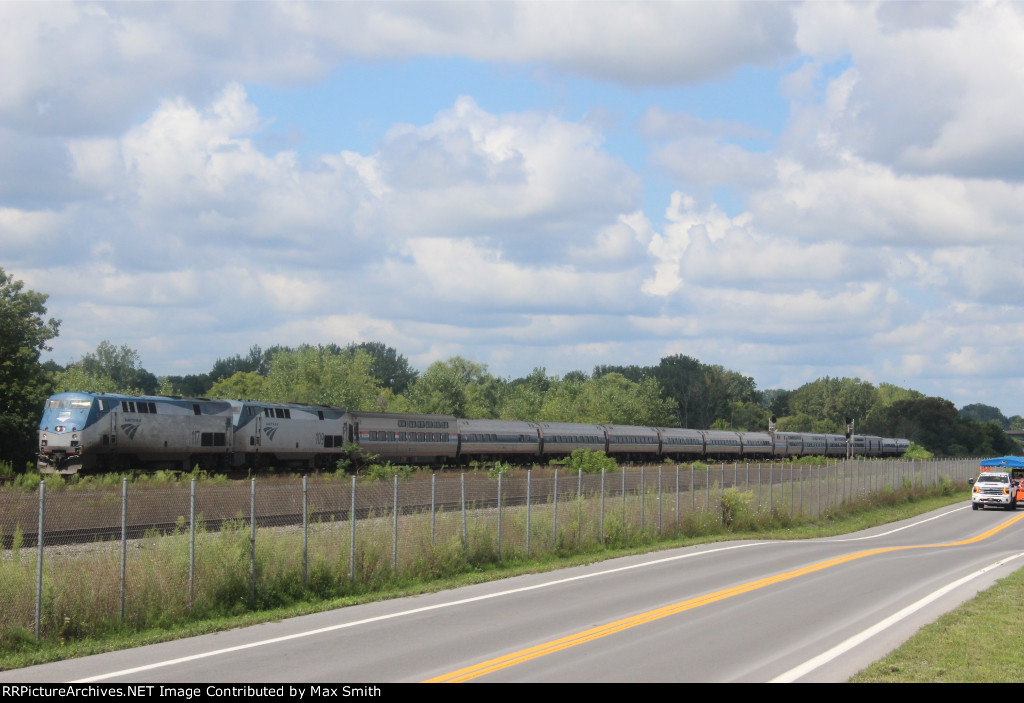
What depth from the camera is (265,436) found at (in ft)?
142

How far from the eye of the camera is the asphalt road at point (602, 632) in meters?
10.6

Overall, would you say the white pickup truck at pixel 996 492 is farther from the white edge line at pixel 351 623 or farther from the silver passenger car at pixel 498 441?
the white edge line at pixel 351 623

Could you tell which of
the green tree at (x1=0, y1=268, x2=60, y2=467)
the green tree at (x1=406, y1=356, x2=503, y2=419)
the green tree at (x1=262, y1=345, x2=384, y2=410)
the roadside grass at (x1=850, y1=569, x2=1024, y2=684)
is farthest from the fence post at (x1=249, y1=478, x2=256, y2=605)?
the green tree at (x1=406, y1=356, x2=503, y2=419)

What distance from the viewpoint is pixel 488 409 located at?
124125 mm

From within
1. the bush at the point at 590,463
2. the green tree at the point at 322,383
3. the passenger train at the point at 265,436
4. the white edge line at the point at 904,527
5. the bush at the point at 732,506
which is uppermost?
the green tree at the point at 322,383

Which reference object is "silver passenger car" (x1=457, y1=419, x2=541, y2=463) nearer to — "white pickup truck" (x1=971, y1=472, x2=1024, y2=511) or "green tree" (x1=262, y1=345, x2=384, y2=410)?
"white pickup truck" (x1=971, y1=472, x2=1024, y2=511)

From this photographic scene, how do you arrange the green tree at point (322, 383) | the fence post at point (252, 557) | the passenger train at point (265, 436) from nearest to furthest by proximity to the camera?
the fence post at point (252, 557) < the passenger train at point (265, 436) < the green tree at point (322, 383)

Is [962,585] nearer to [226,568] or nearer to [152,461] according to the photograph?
[226,568]

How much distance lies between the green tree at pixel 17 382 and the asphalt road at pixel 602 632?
120 ft

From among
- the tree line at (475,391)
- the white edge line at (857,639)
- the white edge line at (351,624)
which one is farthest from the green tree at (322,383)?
the white edge line at (857,639)

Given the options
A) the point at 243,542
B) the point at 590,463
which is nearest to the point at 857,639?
the point at 243,542

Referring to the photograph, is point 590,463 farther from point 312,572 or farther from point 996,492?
point 312,572
